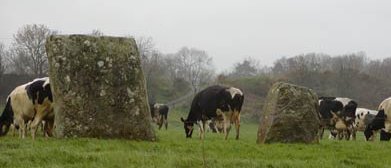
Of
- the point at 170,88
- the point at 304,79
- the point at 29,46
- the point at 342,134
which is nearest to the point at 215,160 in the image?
the point at 342,134

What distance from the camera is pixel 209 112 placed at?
22734 mm

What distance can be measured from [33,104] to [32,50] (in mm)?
57607

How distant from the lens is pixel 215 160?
10570 millimetres

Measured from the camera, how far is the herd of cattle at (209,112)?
17516 millimetres

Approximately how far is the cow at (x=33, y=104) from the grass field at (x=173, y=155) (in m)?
3.47

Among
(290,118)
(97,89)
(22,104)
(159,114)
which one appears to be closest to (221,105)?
(290,118)

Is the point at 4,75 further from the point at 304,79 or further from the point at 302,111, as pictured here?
the point at 302,111

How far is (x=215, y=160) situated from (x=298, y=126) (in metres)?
6.44

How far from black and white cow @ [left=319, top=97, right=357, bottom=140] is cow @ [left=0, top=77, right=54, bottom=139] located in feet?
53.1

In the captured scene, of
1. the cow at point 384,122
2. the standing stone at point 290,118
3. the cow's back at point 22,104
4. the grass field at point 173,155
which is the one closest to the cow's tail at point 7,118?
the cow's back at point 22,104

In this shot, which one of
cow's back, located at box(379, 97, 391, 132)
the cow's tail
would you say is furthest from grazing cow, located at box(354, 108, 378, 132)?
the cow's tail

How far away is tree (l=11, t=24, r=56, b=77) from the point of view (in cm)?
7156

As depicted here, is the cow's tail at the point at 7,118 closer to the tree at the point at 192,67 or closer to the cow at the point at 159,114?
the cow at the point at 159,114

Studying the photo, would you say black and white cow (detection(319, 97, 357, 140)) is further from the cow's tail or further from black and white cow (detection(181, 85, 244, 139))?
the cow's tail
